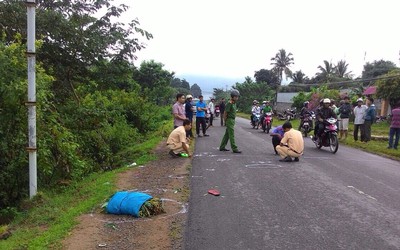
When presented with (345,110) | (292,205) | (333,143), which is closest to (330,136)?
(333,143)

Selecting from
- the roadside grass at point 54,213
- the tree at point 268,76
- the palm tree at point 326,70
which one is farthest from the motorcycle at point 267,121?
the tree at point 268,76

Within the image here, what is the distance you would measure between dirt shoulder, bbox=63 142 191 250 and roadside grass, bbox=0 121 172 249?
0.63ft

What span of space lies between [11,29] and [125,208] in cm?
788

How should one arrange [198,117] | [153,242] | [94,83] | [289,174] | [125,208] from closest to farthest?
[153,242] → [125,208] → [289,174] → [94,83] → [198,117]

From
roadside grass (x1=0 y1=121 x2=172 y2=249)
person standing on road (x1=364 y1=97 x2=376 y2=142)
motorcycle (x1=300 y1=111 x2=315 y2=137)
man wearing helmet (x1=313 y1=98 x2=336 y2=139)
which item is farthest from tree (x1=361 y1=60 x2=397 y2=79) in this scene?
roadside grass (x1=0 y1=121 x2=172 y2=249)

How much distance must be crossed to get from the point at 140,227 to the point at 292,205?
2.38 m

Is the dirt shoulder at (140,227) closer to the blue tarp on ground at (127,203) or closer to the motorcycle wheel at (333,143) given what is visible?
the blue tarp on ground at (127,203)

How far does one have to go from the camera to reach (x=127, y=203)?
18.9 ft

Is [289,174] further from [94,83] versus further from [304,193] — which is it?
[94,83]

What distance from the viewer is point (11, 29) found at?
11062mm

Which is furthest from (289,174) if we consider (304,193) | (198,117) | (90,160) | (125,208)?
(198,117)

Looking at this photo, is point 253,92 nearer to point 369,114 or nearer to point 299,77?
point 299,77

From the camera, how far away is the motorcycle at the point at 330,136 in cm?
1240

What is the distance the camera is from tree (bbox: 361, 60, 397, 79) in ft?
172
